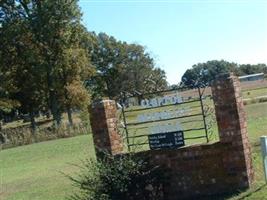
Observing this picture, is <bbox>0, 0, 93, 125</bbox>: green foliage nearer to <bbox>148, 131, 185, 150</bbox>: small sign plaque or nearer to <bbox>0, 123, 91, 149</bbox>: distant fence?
<bbox>0, 123, 91, 149</bbox>: distant fence

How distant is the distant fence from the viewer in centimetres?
4011

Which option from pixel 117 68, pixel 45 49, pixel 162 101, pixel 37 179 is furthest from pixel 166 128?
pixel 117 68

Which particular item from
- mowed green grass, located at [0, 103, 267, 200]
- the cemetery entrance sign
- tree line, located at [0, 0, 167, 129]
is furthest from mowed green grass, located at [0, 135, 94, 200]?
tree line, located at [0, 0, 167, 129]

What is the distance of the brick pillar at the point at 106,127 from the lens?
37.6 ft

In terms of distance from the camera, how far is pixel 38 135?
40.9 meters

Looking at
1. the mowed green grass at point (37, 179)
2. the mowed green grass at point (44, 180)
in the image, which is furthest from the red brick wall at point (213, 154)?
the mowed green grass at point (37, 179)

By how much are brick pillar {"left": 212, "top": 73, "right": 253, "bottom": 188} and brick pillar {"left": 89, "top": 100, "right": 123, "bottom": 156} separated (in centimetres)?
225

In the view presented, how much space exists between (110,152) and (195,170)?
179 centimetres

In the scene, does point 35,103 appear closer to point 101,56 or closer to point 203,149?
point 101,56

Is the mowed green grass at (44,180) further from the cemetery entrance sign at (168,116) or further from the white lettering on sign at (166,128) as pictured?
the white lettering on sign at (166,128)

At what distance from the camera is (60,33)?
55062mm

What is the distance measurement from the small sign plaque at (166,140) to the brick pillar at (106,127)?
0.77 m

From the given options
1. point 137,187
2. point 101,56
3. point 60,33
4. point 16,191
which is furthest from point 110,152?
point 101,56

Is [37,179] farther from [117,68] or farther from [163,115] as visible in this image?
[117,68]
